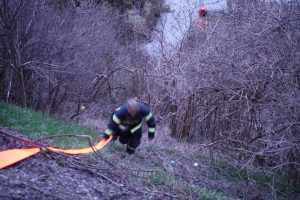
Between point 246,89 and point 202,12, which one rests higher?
point 202,12

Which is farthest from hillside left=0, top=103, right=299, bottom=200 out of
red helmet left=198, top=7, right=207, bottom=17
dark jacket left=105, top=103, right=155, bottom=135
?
red helmet left=198, top=7, right=207, bottom=17

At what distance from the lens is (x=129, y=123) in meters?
7.98

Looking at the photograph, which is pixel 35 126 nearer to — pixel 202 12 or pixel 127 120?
pixel 127 120

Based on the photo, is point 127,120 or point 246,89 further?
point 246,89

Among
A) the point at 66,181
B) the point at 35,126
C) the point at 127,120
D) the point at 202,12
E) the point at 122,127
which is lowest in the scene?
the point at 35,126

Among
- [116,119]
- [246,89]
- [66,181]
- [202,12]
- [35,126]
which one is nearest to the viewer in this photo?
[66,181]

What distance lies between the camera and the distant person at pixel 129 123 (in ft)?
25.3

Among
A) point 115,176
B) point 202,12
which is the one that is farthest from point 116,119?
point 202,12

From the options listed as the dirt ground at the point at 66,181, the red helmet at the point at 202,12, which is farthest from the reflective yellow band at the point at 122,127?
the red helmet at the point at 202,12

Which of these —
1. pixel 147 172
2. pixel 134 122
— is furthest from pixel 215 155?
pixel 147 172

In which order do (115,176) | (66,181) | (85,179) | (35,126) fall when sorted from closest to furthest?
(66,181) → (85,179) → (115,176) → (35,126)

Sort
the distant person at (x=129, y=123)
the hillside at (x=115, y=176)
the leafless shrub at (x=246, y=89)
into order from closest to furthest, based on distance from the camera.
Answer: the hillside at (x=115, y=176)
the distant person at (x=129, y=123)
the leafless shrub at (x=246, y=89)

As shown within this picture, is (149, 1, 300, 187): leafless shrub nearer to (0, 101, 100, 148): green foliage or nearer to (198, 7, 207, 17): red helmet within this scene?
(198, 7, 207, 17): red helmet

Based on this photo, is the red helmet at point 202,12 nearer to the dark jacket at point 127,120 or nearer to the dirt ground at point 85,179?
the dark jacket at point 127,120
